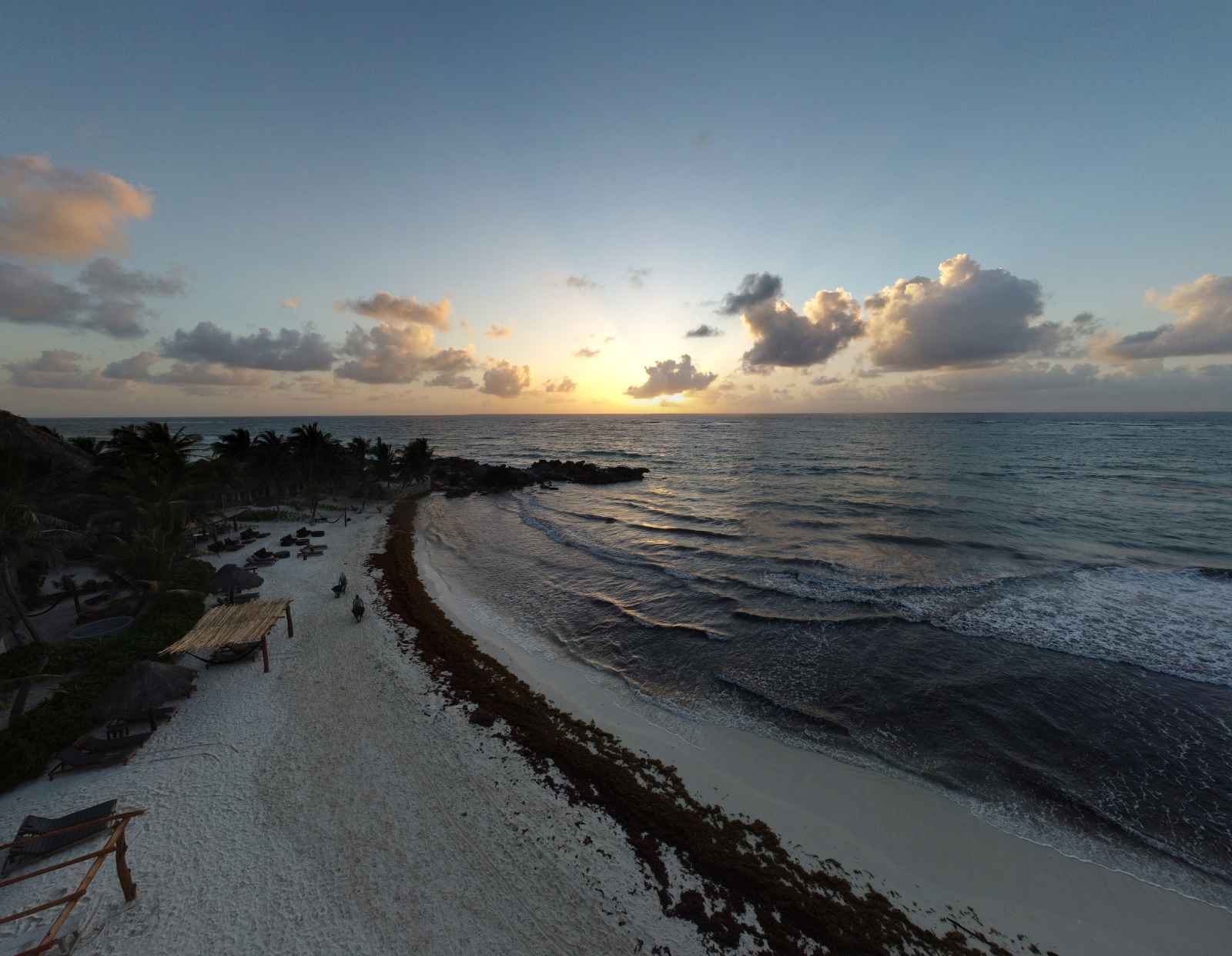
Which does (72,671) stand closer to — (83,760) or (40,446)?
(83,760)

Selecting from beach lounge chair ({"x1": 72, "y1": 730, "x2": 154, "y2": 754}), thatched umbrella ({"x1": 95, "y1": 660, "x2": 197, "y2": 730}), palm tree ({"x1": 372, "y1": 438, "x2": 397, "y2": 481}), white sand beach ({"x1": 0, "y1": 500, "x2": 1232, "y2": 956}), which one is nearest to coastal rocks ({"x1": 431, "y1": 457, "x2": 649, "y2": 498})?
palm tree ({"x1": 372, "y1": 438, "x2": 397, "y2": 481})

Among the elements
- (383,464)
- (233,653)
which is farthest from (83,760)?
(383,464)

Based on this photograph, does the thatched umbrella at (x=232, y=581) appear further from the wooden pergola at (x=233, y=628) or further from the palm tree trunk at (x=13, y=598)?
the palm tree trunk at (x=13, y=598)

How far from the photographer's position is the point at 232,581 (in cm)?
2206

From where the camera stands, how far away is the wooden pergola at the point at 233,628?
15812 mm

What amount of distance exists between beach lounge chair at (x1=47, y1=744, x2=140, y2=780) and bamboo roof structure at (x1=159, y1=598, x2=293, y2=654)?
3.31 metres

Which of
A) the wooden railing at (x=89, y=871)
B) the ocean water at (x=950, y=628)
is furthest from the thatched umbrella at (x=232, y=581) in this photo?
the wooden railing at (x=89, y=871)

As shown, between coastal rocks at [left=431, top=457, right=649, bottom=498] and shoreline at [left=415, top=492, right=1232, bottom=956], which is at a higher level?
coastal rocks at [left=431, top=457, right=649, bottom=498]

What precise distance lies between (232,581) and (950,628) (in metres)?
35.3

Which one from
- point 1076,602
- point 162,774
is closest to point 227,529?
point 162,774

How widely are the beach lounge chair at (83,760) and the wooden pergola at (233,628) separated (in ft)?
10.9

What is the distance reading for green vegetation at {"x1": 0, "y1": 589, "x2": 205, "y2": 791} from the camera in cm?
1192

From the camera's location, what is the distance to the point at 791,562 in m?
31.1

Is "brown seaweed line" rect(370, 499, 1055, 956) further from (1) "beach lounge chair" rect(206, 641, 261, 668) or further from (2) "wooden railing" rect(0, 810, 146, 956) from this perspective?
(2) "wooden railing" rect(0, 810, 146, 956)
